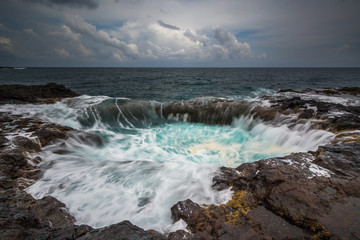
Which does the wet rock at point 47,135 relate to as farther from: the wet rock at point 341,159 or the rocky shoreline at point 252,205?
the wet rock at point 341,159

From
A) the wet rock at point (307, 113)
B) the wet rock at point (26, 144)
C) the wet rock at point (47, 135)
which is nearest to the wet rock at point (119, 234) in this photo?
the wet rock at point (26, 144)

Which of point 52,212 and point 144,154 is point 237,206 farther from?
point 144,154

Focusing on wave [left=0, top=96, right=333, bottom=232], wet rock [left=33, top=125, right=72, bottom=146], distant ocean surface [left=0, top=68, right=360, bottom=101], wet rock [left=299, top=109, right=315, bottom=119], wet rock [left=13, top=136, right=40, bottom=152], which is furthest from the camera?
distant ocean surface [left=0, top=68, right=360, bottom=101]

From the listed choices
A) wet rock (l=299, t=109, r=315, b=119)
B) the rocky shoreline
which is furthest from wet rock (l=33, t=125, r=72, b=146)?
wet rock (l=299, t=109, r=315, b=119)

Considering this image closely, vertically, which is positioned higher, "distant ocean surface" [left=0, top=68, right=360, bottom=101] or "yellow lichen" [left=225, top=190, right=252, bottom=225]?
"distant ocean surface" [left=0, top=68, right=360, bottom=101]

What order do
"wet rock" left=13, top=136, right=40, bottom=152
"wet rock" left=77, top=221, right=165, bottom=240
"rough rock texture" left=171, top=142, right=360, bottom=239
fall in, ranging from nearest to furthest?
1. "wet rock" left=77, top=221, right=165, bottom=240
2. "rough rock texture" left=171, top=142, right=360, bottom=239
3. "wet rock" left=13, top=136, right=40, bottom=152

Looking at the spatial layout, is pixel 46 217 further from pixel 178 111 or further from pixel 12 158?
pixel 178 111

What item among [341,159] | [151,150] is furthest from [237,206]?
[151,150]

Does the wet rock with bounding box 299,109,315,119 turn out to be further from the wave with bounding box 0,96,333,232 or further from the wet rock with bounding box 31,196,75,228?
the wet rock with bounding box 31,196,75,228

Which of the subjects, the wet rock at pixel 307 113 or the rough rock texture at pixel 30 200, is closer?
the rough rock texture at pixel 30 200

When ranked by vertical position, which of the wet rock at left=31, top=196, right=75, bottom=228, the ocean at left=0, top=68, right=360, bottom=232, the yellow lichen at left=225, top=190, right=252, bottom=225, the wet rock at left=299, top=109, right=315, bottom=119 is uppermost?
the wet rock at left=299, top=109, right=315, bottom=119

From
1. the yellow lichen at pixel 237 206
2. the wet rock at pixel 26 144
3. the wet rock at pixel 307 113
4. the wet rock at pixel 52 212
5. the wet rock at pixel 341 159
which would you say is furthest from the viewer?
the wet rock at pixel 307 113

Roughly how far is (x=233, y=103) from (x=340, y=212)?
1047 cm

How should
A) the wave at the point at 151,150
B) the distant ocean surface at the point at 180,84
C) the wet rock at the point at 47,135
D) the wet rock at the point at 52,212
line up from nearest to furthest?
the wet rock at the point at 52,212, the wave at the point at 151,150, the wet rock at the point at 47,135, the distant ocean surface at the point at 180,84
